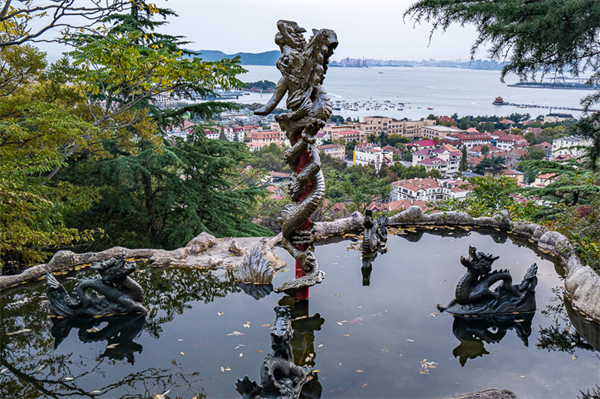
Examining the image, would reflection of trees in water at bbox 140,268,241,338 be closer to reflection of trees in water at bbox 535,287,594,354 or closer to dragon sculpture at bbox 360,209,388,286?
dragon sculpture at bbox 360,209,388,286

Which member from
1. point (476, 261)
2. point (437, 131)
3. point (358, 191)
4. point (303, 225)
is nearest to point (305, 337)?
point (303, 225)

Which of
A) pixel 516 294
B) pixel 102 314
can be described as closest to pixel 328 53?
pixel 516 294

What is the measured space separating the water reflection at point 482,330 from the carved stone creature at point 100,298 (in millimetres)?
4358

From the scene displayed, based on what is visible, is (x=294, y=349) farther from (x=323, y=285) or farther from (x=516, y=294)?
(x=516, y=294)

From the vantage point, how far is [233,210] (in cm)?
1390

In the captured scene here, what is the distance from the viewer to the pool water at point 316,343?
14.8 feet

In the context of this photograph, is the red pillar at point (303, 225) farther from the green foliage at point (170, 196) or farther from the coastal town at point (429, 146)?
the coastal town at point (429, 146)

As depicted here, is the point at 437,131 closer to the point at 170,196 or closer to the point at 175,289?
the point at 170,196

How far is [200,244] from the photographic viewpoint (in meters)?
8.25

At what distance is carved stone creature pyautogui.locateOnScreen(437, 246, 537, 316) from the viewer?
235 inches

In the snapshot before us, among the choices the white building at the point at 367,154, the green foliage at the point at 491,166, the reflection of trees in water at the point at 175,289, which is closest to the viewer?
the reflection of trees in water at the point at 175,289

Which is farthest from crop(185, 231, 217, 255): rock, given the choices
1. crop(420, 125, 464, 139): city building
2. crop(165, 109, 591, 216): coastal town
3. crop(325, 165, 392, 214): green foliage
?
crop(420, 125, 464, 139): city building

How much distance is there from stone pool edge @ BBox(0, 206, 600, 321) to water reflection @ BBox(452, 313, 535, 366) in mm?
919

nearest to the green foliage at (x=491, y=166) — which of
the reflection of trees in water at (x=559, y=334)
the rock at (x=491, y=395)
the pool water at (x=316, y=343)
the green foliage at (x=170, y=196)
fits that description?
the green foliage at (x=170, y=196)
